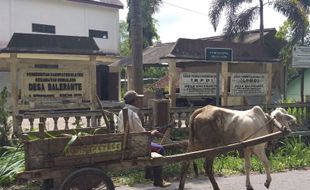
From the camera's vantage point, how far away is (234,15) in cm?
2478

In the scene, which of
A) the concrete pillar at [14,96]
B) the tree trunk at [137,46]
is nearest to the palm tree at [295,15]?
the tree trunk at [137,46]

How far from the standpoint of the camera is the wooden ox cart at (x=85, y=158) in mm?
5742

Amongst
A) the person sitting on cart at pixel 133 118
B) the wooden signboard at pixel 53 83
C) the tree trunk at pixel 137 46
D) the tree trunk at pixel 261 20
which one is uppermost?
the tree trunk at pixel 261 20

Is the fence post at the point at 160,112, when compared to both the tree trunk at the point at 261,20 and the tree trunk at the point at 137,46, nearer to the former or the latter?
the tree trunk at the point at 137,46

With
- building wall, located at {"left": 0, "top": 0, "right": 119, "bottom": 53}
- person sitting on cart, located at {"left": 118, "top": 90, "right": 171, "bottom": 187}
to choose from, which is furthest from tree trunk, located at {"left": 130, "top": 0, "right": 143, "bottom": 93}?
building wall, located at {"left": 0, "top": 0, "right": 119, "bottom": 53}

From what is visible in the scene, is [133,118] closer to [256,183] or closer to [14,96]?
[256,183]

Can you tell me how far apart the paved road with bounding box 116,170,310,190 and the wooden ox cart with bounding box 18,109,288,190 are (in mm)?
1870

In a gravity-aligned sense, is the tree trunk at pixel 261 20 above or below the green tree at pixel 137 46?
above

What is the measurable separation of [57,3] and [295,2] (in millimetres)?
14836

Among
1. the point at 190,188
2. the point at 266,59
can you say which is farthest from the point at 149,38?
the point at 190,188

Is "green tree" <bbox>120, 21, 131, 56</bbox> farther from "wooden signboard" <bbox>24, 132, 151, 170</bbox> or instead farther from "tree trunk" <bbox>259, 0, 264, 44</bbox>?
"wooden signboard" <bbox>24, 132, 151, 170</bbox>

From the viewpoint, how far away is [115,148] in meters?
6.14

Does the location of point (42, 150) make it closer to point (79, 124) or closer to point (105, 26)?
point (79, 124)

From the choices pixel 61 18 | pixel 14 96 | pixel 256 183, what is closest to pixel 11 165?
pixel 14 96
